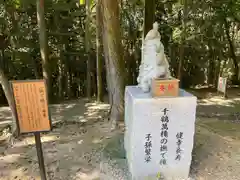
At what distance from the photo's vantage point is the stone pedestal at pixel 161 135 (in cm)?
263

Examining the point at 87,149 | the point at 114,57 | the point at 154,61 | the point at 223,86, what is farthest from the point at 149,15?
the point at 223,86

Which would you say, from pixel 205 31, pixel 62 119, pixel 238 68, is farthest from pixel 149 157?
pixel 238 68

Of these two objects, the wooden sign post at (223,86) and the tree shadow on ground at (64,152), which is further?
the wooden sign post at (223,86)

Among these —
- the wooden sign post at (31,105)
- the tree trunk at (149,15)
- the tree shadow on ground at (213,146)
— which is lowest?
the tree shadow on ground at (213,146)

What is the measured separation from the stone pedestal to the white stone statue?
0.19 metres

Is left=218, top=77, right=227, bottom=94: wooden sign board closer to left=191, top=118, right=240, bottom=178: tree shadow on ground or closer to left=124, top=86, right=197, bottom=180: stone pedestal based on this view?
left=191, top=118, right=240, bottom=178: tree shadow on ground

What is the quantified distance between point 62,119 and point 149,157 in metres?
3.25

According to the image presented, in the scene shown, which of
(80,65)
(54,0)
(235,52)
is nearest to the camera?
(54,0)

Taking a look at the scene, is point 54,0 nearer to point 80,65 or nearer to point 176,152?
point 80,65

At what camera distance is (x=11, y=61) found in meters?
8.43

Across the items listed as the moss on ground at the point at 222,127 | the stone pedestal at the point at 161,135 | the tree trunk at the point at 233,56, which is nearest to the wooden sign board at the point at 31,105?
the stone pedestal at the point at 161,135

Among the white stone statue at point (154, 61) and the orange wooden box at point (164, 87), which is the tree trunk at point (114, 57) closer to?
the white stone statue at point (154, 61)

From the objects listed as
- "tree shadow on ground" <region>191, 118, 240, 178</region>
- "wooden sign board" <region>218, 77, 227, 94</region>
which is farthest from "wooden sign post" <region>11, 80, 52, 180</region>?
"wooden sign board" <region>218, 77, 227, 94</region>

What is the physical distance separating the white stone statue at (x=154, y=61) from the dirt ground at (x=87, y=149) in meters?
1.37
